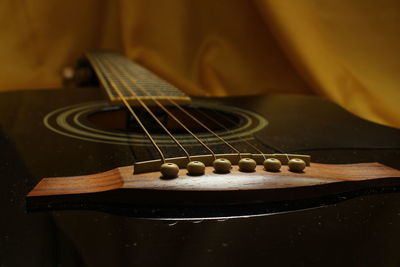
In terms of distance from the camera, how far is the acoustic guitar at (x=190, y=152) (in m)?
0.39

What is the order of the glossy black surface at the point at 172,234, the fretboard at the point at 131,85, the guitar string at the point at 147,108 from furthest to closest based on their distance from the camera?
1. the fretboard at the point at 131,85
2. the guitar string at the point at 147,108
3. the glossy black surface at the point at 172,234

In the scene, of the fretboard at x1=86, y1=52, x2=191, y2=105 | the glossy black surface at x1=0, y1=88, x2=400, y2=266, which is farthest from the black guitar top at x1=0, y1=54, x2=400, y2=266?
the fretboard at x1=86, y1=52, x2=191, y2=105

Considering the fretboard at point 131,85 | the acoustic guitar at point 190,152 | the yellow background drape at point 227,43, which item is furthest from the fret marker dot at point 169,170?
the yellow background drape at point 227,43

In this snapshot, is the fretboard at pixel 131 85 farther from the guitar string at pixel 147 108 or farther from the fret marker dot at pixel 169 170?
the fret marker dot at pixel 169 170

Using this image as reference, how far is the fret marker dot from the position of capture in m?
0.39

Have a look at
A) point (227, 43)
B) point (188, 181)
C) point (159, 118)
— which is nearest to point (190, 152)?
point (188, 181)

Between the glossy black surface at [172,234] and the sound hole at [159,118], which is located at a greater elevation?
the glossy black surface at [172,234]

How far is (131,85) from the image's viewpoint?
84 cm

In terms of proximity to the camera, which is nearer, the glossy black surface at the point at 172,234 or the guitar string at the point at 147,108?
the glossy black surface at the point at 172,234

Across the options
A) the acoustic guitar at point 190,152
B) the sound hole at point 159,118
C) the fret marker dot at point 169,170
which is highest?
the fret marker dot at point 169,170

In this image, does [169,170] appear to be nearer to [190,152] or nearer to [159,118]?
[190,152]

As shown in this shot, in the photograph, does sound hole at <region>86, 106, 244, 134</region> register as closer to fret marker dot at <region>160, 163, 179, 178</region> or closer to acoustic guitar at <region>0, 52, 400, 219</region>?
acoustic guitar at <region>0, 52, 400, 219</region>

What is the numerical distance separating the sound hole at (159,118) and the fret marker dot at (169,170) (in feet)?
1.18

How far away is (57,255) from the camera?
319mm
